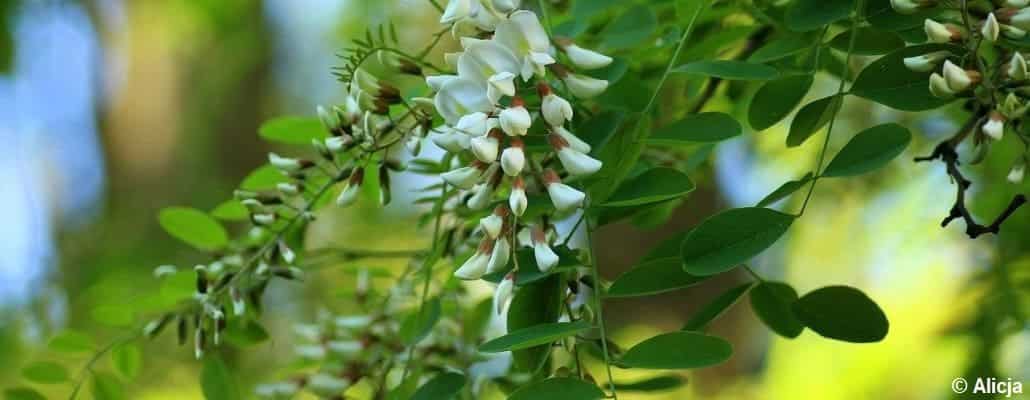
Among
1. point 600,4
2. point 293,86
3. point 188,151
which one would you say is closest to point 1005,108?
point 600,4

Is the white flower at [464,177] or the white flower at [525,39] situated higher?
the white flower at [525,39]

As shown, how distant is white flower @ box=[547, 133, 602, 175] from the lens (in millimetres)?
417

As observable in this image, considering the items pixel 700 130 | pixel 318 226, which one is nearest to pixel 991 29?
pixel 700 130

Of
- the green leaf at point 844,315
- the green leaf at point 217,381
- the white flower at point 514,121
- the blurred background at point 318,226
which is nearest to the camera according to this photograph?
the white flower at point 514,121

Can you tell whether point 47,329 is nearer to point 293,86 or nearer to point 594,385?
point 594,385

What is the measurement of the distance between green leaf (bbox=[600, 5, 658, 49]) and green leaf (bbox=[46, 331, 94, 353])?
0.37m

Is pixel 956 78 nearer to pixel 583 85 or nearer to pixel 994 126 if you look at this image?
pixel 994 126

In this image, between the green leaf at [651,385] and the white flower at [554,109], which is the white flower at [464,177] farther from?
the green leaf at [651,385]

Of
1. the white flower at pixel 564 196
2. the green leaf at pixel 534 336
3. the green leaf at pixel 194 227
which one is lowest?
the green leaf at pixel 194 227

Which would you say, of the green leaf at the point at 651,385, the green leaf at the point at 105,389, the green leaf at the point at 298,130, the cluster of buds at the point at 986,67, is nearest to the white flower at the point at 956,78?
the cluster of buds at the point at 986,67

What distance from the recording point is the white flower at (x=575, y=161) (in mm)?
417

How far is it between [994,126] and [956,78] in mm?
25

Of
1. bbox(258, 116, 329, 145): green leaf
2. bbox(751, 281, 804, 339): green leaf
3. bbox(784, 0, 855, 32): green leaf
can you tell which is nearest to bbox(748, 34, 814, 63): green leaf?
bbox(784, 0, 855, 32): green leaf

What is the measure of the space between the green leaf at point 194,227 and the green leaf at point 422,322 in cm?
14
